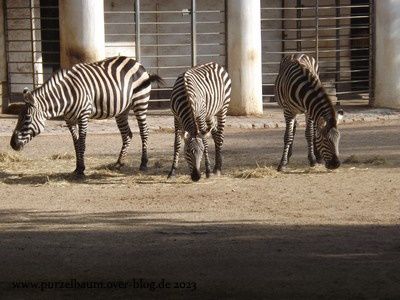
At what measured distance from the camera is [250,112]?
68.7 ft

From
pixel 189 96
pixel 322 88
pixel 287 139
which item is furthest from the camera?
pixel 287 139

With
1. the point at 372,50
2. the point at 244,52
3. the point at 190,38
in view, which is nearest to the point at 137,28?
the point at 244,52

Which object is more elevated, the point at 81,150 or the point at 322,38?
the point at 322,38

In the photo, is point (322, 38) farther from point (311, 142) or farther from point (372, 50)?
point (311, 142)

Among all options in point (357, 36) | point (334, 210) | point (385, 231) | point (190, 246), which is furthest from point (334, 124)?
point (357, 36)

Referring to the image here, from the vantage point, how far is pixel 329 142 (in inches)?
539

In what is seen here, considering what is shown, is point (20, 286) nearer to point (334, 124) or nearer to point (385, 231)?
point (385, 231)

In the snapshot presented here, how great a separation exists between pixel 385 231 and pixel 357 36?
14725 millimetres

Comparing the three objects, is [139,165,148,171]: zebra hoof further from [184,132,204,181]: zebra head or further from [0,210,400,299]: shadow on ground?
[0,210,400,299]: shadow on ground

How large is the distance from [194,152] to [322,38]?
11514 mm

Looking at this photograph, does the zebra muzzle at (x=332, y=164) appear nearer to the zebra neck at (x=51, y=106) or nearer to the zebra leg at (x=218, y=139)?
the zebra leg at (x=218, y=139)

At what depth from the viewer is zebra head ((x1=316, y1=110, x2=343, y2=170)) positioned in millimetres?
13664

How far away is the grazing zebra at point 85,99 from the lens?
13.9 m

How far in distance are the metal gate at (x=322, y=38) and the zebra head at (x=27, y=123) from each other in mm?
9679
